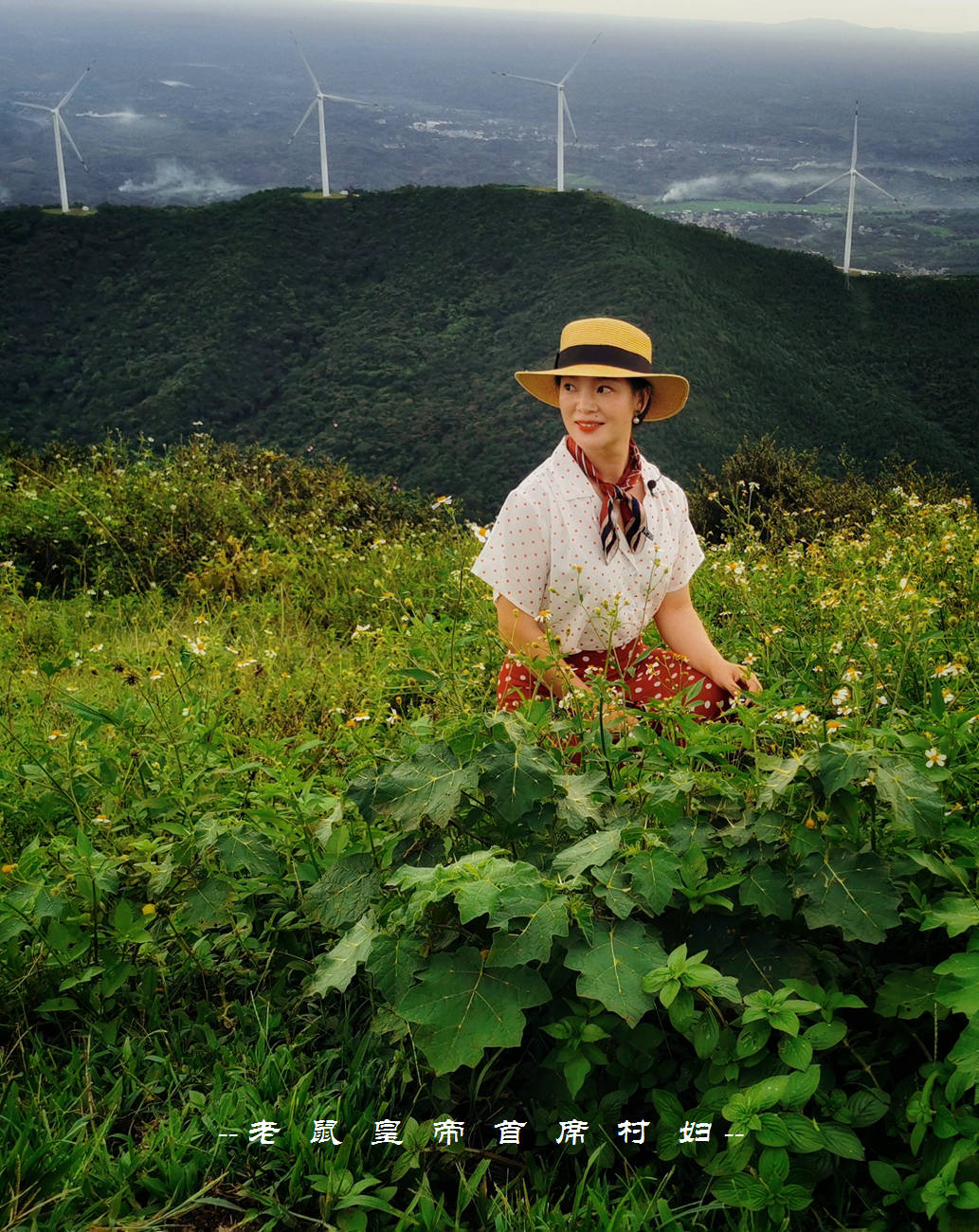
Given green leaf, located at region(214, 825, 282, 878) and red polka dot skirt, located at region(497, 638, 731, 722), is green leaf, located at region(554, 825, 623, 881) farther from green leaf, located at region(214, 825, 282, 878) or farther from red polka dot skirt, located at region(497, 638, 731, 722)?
red polka dot skirt, located at region(497, 638, 731, 722)

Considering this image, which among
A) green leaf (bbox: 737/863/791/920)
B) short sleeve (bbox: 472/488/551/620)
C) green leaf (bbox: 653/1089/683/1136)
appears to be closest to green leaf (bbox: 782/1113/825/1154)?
green leaf (bbox: 653/1089/683/1136)

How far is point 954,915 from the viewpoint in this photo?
1781mm

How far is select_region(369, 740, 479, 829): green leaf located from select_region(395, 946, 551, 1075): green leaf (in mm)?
255

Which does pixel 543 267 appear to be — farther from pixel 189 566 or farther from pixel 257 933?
pixel 257 933

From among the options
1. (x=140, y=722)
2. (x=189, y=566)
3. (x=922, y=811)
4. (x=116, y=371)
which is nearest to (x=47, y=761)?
(x=140, y=722)

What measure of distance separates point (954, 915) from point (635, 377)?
188 cm

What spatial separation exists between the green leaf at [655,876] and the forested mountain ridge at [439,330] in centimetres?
3818

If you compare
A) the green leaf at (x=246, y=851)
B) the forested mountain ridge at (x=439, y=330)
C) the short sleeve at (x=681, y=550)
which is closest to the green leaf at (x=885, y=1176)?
the green leaf at (x=246, y=851)

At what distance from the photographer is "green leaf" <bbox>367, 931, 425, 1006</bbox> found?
75.7 inches

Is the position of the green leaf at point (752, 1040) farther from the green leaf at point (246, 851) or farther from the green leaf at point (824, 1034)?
the green leaf at point (246, 851)

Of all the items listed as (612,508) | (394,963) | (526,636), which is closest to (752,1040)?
(394,963)

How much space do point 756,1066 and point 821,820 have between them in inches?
17.9

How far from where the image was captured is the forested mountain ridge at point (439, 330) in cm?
4834

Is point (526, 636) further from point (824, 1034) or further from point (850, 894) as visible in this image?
point (824, 1034)
